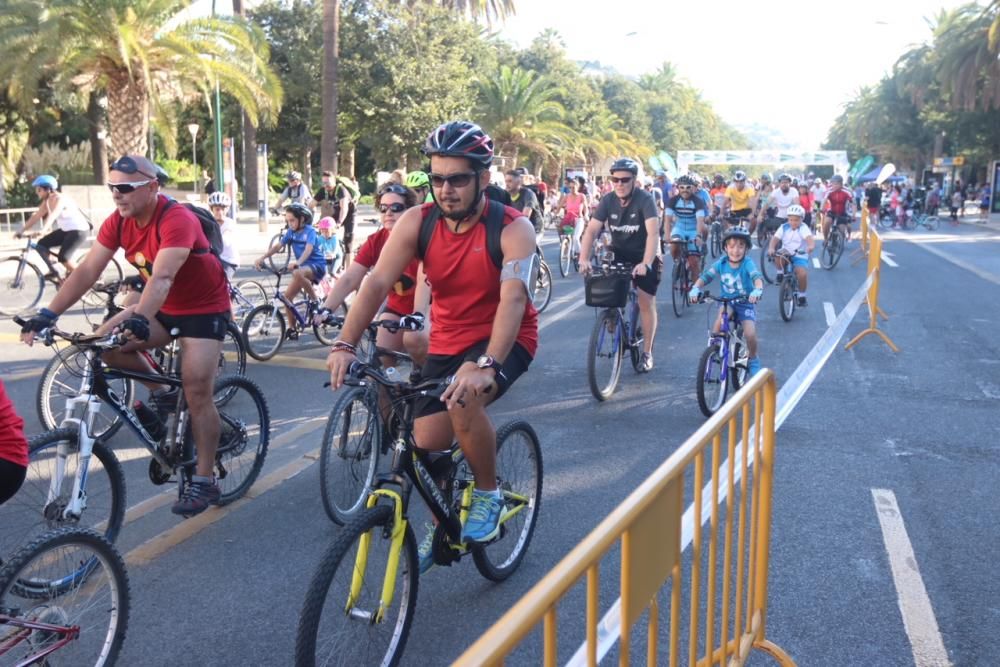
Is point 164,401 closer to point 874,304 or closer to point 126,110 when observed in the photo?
point 874,304

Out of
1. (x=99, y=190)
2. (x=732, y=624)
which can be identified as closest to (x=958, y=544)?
(x=732, y=624)

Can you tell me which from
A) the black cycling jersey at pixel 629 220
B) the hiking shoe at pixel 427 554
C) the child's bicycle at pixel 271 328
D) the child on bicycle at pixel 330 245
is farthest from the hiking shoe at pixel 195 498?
the child on bicycle at pixel 330 245

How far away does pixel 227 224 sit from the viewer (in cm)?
1095

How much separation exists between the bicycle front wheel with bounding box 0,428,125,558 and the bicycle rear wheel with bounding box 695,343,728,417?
14.4 feet

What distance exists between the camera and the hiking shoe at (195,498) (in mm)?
4797

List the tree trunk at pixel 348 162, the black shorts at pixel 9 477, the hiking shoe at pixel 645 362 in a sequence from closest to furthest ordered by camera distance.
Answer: the black shorts at pixel 9 477, the hiking shoe at pixel 645 362, the tree trunk at pixel 348 162

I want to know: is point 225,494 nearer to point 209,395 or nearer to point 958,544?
point 209,395

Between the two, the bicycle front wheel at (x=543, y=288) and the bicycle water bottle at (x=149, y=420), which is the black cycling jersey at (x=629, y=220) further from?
the bicycle water bottle at (x=149, y=420)

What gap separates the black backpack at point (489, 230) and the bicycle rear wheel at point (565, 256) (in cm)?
1324

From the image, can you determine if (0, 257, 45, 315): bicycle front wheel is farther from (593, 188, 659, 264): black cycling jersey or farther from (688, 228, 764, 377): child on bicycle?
(688, 228, 764, 377): child on bicycle

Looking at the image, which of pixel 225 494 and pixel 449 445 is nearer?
pixel 449 445

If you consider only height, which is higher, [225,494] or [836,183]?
[836,183]

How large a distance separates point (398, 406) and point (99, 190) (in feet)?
84.8

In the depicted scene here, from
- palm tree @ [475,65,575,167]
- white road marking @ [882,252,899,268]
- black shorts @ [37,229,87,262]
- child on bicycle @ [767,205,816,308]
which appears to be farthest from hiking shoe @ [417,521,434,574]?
palm tree @ [475,65,575,167]
